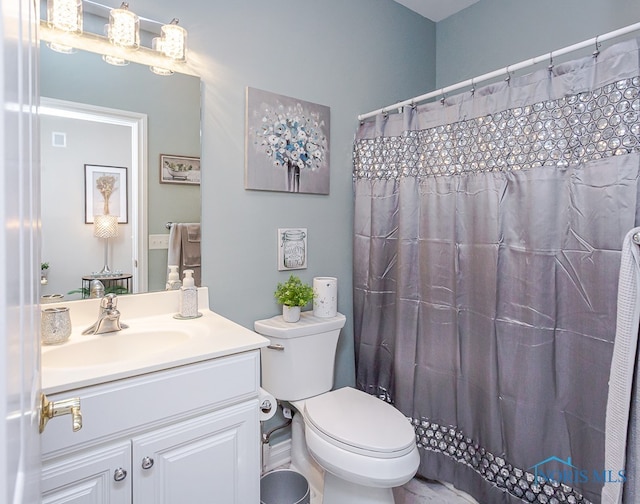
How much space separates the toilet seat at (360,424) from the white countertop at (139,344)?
0.49 m

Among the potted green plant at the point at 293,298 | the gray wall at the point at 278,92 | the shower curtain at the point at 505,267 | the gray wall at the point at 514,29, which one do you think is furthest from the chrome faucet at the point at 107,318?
the gray wall at the point at 514,29

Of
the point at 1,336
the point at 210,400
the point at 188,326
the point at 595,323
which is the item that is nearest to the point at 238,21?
the point at 188,326

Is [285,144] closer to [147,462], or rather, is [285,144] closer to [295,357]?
[295,357]

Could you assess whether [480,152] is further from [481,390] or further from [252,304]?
[252,304]

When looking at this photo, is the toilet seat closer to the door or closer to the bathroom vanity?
the bathroom vanity

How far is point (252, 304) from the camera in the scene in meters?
1.82

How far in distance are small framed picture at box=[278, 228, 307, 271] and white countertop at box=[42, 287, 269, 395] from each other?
43 centimetres

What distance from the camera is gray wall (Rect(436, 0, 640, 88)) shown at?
1808 millimetres

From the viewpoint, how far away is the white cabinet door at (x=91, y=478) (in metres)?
0.93

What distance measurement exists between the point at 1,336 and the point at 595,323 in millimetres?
1616

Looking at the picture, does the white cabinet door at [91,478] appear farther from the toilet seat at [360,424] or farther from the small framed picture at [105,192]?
the small framed picture at [105,192]

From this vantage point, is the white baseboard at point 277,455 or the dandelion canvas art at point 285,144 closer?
the dandelion canvas art at point 285,144

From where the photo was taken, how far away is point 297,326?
1.74 m

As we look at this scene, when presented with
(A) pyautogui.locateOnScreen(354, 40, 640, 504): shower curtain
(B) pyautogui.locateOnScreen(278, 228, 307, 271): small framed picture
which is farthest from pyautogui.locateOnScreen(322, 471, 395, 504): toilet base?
(B) pyautogui.locateOnScreen(278, 228, 307, 271): small framed picture
